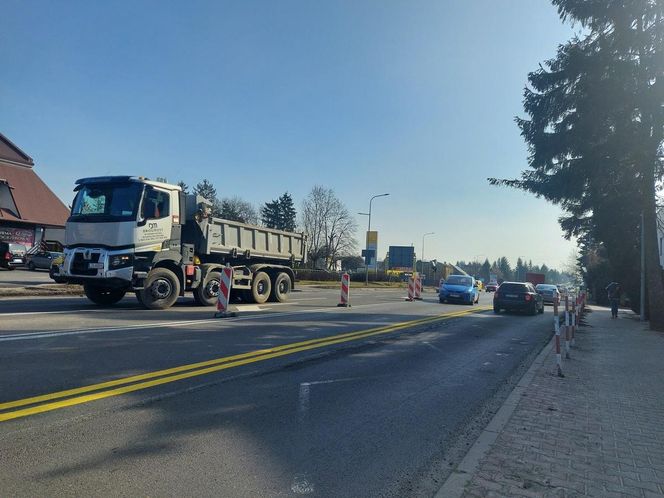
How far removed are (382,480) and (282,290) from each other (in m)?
15.3

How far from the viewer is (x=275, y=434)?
14.5 ft

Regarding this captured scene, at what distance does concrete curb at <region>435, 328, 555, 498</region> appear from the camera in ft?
11.6

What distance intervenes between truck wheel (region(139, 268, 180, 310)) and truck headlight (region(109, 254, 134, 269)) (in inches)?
29.1

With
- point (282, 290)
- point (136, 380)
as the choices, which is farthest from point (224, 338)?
point (282, 290)

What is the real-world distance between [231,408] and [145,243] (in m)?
8.86

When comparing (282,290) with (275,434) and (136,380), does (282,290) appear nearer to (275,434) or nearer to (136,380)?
(136,380)

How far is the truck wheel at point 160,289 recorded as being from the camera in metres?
12.9

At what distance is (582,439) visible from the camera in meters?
4.78

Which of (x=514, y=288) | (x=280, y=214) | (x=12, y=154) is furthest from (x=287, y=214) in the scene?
(x=514, y=288)

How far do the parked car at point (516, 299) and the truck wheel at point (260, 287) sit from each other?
10.2 m

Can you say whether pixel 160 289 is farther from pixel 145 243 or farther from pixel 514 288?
pixel 514 288

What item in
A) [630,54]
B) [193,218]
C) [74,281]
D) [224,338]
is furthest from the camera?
[630,54]

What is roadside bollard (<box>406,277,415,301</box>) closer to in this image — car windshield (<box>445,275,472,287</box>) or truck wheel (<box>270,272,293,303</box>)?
car windshield (<box>445,275,472,287</box>)


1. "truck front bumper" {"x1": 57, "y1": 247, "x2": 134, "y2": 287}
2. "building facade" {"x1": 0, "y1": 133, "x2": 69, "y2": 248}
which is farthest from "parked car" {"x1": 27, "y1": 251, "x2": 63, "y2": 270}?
"truck front bumper" {"x1": 57, "y1": 247, "x2": 134, "y2": 287}
